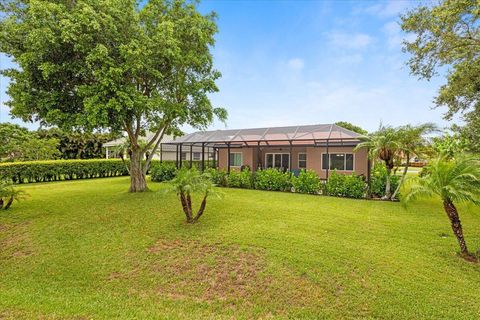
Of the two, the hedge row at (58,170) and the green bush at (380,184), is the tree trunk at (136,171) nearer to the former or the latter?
the hedge row at (58,170)

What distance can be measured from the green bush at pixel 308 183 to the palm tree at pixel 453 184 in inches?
271

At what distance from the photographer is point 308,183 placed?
12.4 meters

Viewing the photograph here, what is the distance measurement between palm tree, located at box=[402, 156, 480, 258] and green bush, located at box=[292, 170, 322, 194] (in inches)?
271

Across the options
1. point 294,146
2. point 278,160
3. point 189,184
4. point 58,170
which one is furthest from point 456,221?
point 58,170

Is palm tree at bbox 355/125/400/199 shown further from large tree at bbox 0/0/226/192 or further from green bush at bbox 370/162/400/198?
large tree at bbox 0/0/226/192

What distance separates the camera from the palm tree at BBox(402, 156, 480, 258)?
4781mm

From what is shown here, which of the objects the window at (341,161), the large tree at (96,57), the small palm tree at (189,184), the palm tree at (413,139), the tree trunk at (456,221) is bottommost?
the tree trunk at (456,221)

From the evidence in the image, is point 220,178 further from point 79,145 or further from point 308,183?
point 79,145

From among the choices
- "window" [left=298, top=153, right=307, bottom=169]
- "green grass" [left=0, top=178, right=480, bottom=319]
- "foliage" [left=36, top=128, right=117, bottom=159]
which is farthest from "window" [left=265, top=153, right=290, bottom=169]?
"foliage" [left=36, top=128, right=117, bottom=159]

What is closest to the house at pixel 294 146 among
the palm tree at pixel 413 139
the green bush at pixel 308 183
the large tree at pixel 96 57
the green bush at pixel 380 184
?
the green bush at pixel 308 183

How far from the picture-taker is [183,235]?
6453 millimetres

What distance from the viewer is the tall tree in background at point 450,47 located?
7676mm

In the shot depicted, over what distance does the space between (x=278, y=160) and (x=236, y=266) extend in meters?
16.3

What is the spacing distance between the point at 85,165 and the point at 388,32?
2149cm
